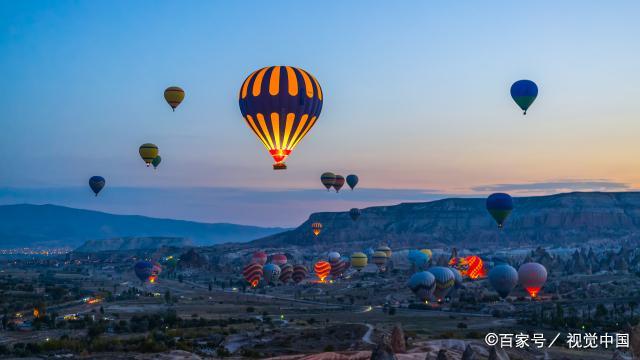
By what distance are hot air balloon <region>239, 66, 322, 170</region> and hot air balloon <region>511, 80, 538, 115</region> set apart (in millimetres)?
24343

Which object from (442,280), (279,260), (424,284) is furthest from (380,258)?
(424,284)

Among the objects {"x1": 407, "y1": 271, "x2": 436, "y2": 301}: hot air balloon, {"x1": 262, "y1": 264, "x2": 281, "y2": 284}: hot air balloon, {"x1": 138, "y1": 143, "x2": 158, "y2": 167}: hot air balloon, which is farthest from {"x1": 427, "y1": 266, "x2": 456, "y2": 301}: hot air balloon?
{"x1": 262, "y1": 264, "x2": 281, "y2": 284}: hot air balloon

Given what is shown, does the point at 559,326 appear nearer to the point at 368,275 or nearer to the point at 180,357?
the point at 180,357

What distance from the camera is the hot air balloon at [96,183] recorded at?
9838 cm

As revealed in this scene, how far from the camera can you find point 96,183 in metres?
98.9

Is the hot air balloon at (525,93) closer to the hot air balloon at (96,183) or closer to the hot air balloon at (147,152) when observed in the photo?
the hot air balloon at (147,152)

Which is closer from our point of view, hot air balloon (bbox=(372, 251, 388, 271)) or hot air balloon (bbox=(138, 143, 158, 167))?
hot air balloon (bbox=(138, 143, 158, 167))

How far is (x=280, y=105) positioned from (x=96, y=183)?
202ft

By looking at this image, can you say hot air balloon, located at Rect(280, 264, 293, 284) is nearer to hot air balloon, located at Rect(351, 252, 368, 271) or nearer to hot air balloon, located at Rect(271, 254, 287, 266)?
hot air balloon, located at Rect(351, 252, 368, 271)

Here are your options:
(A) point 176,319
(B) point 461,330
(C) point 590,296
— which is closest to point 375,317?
(B) point 461,330

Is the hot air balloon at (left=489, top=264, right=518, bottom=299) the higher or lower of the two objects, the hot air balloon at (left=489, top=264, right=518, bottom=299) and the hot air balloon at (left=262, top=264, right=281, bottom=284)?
the lower

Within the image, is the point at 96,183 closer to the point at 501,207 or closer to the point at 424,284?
the point at 424,284

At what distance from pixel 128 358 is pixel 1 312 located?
4224 centimetres

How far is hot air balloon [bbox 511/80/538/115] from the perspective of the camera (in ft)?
207
